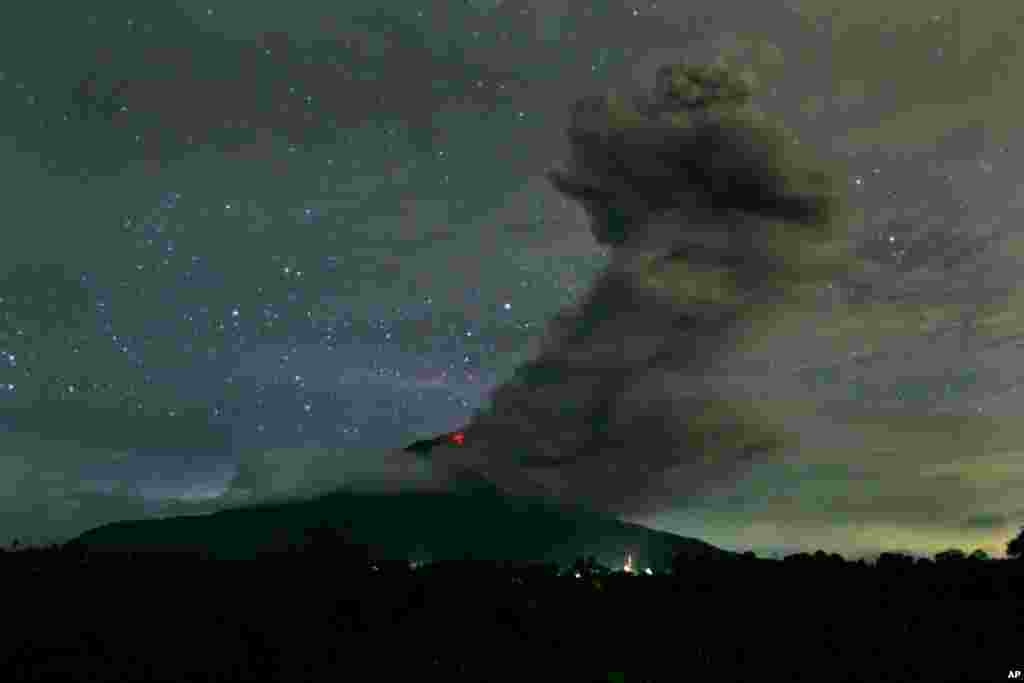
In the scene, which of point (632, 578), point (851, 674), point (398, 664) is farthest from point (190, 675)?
point (632, 578)

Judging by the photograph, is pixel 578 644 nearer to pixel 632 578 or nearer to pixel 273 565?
pixel 273 565

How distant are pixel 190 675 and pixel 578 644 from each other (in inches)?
857

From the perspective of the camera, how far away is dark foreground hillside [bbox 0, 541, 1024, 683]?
50.1m

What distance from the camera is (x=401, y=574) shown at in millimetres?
110250

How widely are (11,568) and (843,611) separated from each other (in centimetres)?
7691

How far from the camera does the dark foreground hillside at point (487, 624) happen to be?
164 feet

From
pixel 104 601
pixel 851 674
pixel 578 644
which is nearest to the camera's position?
pixel 851 674

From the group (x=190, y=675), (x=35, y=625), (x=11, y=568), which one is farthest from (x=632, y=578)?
(x=190, y=675)

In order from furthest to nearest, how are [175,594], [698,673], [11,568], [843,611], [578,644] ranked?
[11,568]
[175,594]
[843,611]
[578,644]
[698,673]

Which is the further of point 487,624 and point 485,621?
point 485,621

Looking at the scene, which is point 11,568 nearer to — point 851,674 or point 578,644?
point 578,644

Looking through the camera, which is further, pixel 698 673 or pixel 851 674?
pixel 698 673

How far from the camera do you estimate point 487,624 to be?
240ft

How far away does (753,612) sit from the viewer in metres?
76.9
